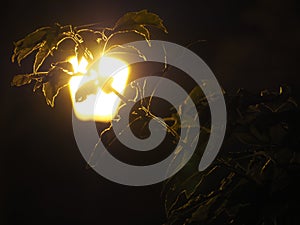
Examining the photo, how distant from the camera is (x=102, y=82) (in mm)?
698

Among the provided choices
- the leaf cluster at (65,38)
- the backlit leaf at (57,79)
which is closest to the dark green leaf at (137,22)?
the leaf cluster at (65,38)

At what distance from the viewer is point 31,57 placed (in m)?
3.03

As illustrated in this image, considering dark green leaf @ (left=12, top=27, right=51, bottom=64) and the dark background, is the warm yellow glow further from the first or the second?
the dark background

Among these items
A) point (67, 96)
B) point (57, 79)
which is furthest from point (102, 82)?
point (67, 96)

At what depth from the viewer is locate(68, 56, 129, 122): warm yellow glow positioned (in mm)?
708

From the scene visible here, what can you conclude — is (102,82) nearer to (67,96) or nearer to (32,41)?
(32,41)

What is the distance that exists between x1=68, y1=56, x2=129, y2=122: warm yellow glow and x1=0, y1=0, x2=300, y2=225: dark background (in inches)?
66.9

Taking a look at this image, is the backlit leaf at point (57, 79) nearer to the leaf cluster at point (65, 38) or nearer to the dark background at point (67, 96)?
the leaf cluster at point (65, 38)

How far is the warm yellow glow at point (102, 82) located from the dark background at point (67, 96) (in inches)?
66.9

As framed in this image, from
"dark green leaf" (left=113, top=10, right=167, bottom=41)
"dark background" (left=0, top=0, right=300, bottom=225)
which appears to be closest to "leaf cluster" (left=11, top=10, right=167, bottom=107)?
"dark green leaf" (left=113, top=10, right=167, bottom=41)

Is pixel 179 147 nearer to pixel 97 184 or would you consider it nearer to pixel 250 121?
pixel 250 121

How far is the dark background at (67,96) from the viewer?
2428mm

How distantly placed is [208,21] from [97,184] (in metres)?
1.16

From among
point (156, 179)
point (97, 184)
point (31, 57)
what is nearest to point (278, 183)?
point (156, 179)
